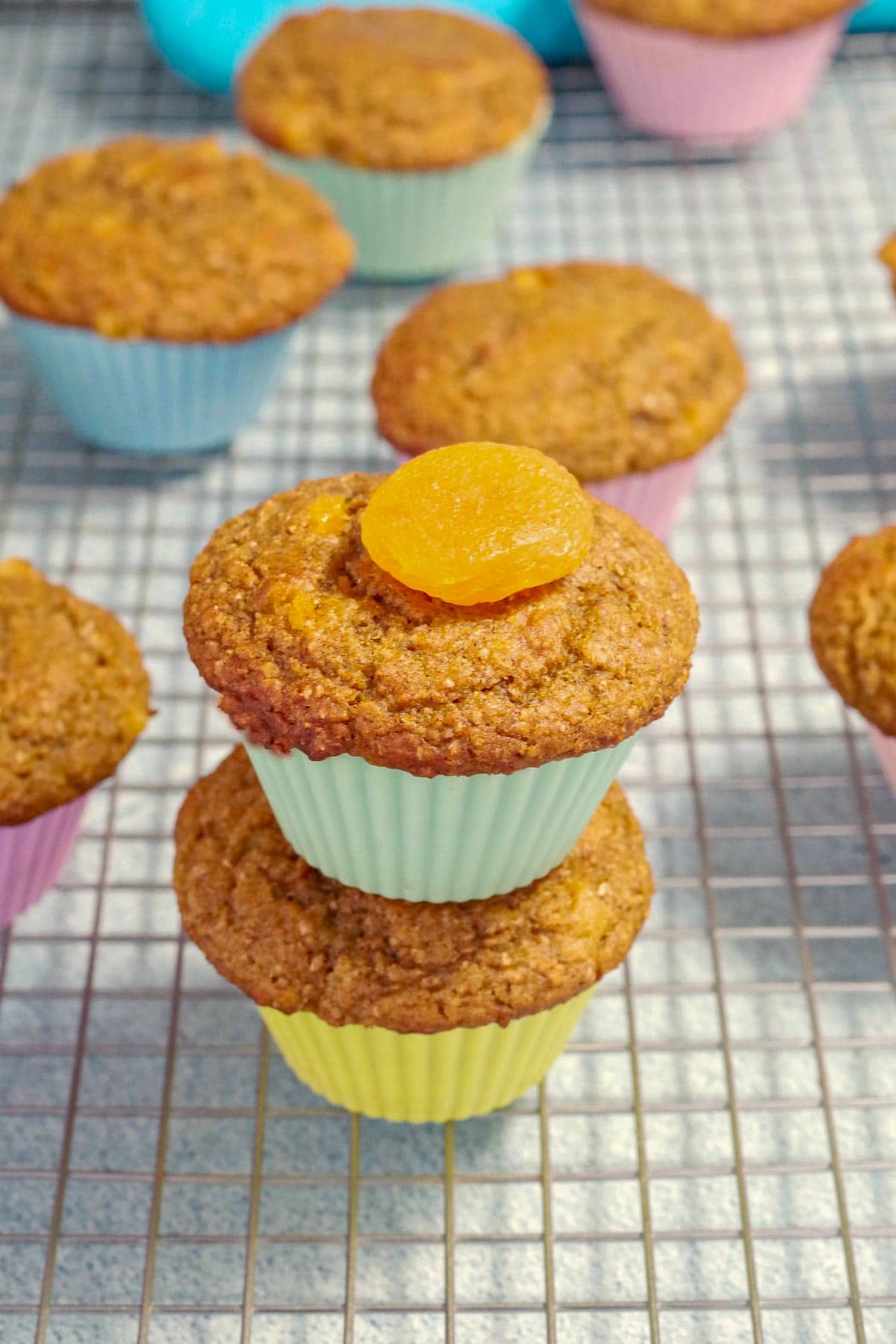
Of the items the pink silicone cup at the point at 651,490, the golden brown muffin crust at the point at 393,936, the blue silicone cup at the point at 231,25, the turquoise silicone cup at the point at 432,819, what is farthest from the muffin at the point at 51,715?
the blue silicone cup at the point at 231,25

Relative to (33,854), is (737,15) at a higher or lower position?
higher

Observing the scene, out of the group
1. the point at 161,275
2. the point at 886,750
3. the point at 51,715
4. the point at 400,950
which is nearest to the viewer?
the point at 400,950

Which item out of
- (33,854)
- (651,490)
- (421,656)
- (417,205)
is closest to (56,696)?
(33,854)

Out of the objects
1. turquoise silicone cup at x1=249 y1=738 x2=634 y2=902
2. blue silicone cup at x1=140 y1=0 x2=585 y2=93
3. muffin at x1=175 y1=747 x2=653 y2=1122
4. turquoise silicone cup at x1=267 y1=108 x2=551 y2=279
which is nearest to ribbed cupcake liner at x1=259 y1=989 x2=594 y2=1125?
muffin at x1=175 y1=747 x2=653 y2=1122

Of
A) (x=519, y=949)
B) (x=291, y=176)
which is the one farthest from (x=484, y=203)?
(x=519, y=949)

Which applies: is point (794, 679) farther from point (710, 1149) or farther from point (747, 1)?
point (747, 1)

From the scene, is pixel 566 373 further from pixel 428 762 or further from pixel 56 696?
pixel 428 762

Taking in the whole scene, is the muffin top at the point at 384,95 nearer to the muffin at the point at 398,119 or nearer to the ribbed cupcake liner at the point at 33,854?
the muffin at the point at 398,119
